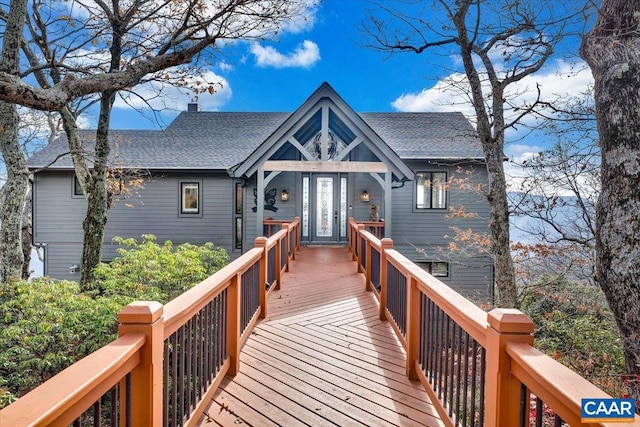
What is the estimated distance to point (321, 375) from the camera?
3.37 m

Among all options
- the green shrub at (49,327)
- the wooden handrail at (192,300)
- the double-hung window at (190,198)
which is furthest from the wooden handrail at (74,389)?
the double-hung window at (190,198)

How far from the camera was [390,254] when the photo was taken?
441 cm

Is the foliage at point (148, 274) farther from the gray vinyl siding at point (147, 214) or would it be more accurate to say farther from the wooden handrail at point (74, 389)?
the wooden handrail at point (74, 389)

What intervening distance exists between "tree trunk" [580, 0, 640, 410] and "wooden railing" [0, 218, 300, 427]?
447 cm

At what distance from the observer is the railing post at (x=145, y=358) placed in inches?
65.4

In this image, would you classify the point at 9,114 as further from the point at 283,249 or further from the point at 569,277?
the point at 569,277

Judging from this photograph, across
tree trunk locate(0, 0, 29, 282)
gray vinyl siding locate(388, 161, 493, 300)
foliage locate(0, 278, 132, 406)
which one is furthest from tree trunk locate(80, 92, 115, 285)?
gray vinyl siding locate(388, 161, 493, 300)

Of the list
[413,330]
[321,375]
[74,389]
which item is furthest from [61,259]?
[74,389]

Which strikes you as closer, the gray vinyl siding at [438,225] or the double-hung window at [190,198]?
the gray vinyl siding at [438,225]

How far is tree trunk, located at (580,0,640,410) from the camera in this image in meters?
4.27

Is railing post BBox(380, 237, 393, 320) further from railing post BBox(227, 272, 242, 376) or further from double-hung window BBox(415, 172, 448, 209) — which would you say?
double-hung window BBox(415, 172, 448, 209)

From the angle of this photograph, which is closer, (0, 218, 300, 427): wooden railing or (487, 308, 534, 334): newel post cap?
(0, 218, 300, 427): wooden railing

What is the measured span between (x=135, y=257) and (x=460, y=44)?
865 centimetres

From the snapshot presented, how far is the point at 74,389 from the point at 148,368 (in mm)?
557
